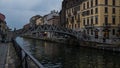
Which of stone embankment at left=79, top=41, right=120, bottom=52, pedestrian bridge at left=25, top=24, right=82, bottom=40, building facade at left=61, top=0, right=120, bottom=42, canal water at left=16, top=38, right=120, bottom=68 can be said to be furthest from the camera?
pedestrian bridge at left=25, top=24, right=82, bottom=40

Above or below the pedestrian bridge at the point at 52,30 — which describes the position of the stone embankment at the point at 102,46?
below

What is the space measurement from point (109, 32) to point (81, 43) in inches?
296

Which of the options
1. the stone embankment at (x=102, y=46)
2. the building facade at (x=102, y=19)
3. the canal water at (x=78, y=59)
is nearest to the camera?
the canal water at (x=78, y=59)

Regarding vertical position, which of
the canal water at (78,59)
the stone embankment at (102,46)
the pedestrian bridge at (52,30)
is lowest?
the canal water at (78,59)

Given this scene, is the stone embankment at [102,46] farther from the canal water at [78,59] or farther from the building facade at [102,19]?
the building facade at [102,19]

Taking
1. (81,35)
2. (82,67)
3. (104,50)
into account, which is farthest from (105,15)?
(82,67)

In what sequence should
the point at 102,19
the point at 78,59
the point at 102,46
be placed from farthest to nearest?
the point at 102,19, the point at 102,46, the point at 78,59

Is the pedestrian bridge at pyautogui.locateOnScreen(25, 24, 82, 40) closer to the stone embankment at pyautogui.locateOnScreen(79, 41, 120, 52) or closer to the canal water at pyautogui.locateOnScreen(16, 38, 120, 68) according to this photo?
the stone embankment at pyautogui.locateOnScreen(79, 41, 120, 52)

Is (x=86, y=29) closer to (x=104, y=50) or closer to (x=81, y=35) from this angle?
(x=81, y=35)

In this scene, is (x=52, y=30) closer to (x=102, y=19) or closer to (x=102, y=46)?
(x=102, y=19)

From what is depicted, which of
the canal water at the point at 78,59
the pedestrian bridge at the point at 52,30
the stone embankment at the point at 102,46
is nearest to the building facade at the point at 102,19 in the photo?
the stone embankment at the point at 102,46

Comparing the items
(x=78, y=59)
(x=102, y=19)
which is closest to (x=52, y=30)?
(x=102, y=19)

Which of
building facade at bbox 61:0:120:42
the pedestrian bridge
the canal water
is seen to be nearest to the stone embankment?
the canal water

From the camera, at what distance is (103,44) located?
171 ft
